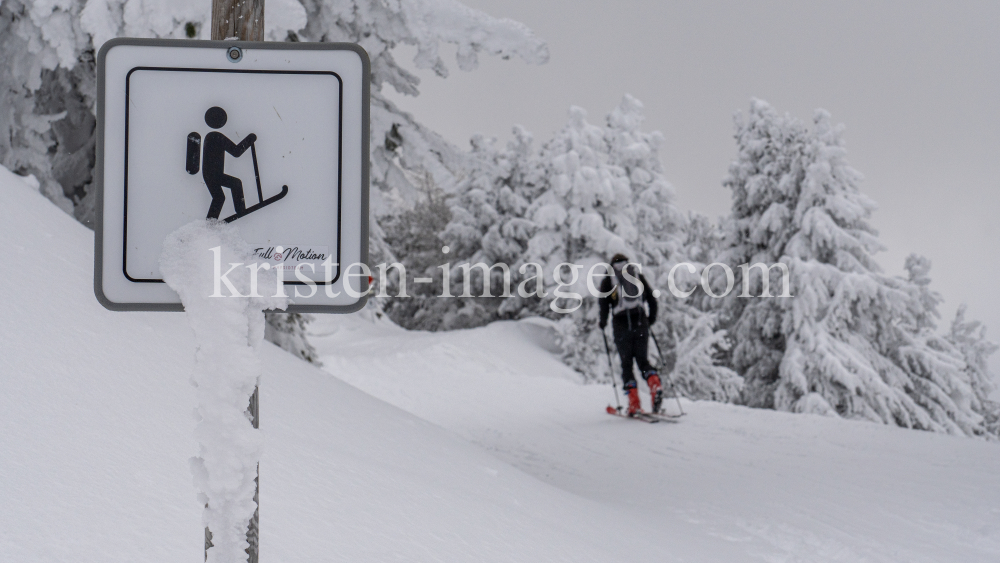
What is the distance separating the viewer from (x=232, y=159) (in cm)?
151

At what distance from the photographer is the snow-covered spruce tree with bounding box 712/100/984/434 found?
20359 millimetres

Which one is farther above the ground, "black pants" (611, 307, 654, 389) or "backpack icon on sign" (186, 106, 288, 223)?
Result: "backpack icon on sign" (186, 106, 288, 223)

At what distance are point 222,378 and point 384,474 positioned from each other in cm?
231

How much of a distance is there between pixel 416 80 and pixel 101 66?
21.2ft

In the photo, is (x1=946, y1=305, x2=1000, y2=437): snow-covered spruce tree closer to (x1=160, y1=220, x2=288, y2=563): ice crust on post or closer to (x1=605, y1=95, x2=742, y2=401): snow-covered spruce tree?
(x1=605, y1=95, x2=742, y2=401): snow-covered spruce tree

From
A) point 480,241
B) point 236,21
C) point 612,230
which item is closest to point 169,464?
point 236,21

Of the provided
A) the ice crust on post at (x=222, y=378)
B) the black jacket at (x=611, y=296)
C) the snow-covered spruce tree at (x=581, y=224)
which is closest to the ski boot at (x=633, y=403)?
the black jacket at (x=611, y=296)

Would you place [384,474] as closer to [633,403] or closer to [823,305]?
[633,403]

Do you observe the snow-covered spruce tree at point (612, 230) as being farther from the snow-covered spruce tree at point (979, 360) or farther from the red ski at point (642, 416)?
the red ski at point (642, 416)

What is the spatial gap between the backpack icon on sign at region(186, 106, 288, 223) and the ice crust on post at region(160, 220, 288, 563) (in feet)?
0.29

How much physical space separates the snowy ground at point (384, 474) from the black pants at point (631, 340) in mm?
→ 721

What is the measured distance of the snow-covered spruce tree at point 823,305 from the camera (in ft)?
66.8

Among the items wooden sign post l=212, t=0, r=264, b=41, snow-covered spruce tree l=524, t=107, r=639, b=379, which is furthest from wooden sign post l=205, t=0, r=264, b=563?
snow-covered spruce tree l=524, t=107, r=639, b=379

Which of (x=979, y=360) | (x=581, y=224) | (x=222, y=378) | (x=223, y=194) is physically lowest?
(x=979, y=360)
